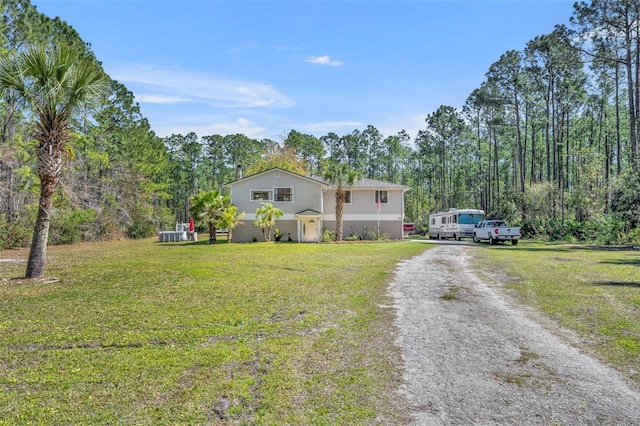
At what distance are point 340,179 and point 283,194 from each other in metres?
4.71

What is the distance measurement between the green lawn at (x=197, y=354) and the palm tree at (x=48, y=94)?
92.7 inches

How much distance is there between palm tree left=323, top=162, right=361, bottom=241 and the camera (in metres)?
30.6

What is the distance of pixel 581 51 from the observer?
2866 cm

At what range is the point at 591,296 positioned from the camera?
8.81m

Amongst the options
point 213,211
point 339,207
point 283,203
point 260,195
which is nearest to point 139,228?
point 213,211

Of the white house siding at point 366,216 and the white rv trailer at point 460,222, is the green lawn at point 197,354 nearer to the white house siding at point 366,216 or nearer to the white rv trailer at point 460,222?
the white house siding at point 366,216

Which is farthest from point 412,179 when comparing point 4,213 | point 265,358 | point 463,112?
point 265,358

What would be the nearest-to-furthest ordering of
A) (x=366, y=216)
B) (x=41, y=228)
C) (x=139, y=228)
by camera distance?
(x=41, y=228) < (x=366, y=216) < (x=139, y=228)

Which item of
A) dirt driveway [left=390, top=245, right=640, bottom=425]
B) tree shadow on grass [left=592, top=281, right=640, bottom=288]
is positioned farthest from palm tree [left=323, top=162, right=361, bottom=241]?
dirt driveway [left=390, top=245, right=640, bottom=425]

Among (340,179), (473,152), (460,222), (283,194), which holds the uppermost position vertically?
(473,152)

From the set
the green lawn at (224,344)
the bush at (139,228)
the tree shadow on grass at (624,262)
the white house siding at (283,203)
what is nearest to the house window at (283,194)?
the white house siding at (283,203)

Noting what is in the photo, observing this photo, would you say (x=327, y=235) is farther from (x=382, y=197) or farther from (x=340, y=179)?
(x=382, y=197)

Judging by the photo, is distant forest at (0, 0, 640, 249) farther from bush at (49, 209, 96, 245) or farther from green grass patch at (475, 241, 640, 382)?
green grass patch at (475, 241, 640, 382)

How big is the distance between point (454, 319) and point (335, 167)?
80.3 feet
